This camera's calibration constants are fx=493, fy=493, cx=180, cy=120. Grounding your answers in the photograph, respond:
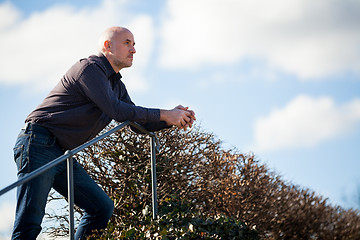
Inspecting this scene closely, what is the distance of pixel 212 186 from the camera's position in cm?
631

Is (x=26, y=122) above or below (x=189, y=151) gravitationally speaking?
below

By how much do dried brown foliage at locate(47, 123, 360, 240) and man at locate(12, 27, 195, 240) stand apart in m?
1.82

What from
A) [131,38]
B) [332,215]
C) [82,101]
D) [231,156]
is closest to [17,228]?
[82,101]

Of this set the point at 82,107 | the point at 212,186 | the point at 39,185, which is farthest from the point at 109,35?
the point at 212,186

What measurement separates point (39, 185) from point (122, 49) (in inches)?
48.2

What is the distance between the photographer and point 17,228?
3219 millimetres

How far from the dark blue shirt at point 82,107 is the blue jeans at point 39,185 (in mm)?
94

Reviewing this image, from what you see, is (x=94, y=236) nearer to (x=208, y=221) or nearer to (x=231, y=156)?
(x=208, y=221)

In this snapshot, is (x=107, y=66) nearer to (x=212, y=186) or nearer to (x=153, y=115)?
(x=153, y=115)

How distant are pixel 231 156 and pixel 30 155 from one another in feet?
13.1

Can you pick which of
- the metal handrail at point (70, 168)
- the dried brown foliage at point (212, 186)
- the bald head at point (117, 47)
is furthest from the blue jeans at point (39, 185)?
the dried brown foliage at point (212, 186)

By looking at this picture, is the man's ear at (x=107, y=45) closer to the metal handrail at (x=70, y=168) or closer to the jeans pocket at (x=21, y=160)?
the metal handrail at (x=70, y=168)

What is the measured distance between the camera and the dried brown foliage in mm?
5598

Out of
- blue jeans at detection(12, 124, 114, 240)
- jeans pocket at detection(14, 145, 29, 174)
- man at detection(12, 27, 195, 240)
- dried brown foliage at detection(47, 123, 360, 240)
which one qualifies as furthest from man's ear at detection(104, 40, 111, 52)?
dried brown foliage at detection(47, 123, 360, 240)
